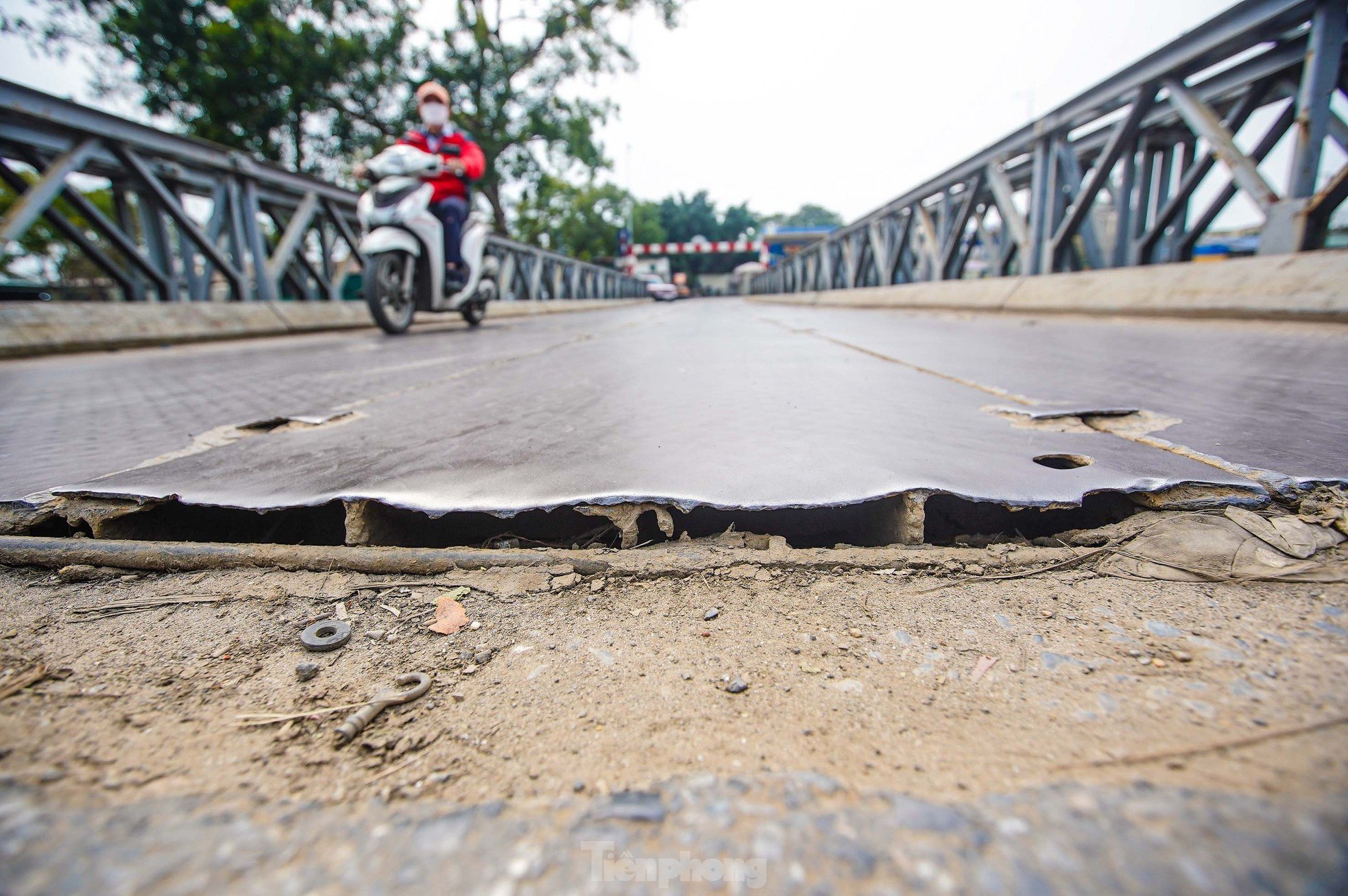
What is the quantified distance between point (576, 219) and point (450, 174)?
27.1 meters

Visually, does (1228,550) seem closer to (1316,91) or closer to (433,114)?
(1316,91)

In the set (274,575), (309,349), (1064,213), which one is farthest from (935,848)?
(1064,213)

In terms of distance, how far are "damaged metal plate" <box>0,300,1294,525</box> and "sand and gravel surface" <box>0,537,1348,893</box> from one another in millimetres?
122

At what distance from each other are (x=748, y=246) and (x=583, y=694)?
31.7m

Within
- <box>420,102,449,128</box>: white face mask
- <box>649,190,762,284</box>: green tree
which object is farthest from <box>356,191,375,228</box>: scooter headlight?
<box>649,190,762,284</box>: green tree

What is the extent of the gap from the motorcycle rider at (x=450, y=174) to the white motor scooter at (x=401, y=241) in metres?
0.12

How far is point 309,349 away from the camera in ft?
11.2

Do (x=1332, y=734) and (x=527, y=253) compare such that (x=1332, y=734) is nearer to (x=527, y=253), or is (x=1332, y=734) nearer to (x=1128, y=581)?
(x=1128, y=581)

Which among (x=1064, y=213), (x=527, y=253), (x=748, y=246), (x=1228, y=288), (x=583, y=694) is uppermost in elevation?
(x=748, y=246)

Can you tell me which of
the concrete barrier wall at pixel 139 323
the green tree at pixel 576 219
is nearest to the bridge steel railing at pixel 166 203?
the concrete barrier wall at pixel 139 323

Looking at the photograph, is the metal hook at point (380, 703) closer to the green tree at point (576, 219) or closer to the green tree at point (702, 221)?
the green tree at point (576, 219)

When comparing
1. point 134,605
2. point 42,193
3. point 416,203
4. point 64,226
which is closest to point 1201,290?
point 134,605

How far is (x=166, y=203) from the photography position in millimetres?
4355

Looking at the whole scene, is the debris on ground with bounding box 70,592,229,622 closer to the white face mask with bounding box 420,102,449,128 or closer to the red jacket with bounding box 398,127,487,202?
the red jacket with bounding box 398,127,487,202
